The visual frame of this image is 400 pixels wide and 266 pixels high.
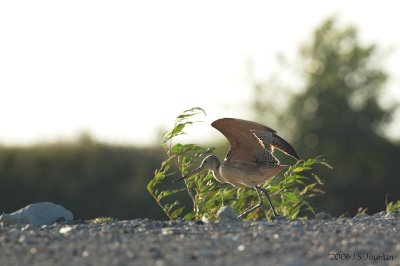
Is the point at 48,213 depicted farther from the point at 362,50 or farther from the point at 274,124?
the point at 362,50

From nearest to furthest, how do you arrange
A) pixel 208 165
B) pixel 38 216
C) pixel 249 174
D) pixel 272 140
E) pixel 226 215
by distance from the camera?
pixel 226 215, pixel 38 216, pixel 272 140, pixel 249 174, pixel 208 165

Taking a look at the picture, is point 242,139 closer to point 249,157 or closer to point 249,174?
point 249,157

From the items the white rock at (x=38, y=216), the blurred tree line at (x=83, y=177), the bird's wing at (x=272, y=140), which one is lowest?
the blurred tree line at (x=83, y=177)

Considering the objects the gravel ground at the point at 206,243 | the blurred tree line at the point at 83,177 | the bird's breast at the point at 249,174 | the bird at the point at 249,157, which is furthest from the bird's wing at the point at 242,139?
the blurred tree line at the point at 83,177

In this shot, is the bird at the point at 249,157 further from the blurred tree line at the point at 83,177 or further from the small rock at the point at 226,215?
the blurred tree line at the point at 83,177

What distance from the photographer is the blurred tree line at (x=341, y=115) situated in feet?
101

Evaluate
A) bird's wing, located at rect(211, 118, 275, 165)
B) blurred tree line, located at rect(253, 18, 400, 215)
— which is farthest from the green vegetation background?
bird's wing, located at rect(211, 118, 275, 165)

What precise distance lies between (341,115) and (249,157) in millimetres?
19467

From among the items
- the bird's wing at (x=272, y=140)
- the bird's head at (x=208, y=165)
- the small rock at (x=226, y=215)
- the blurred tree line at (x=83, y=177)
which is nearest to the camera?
the small rock at (x=226, y=215)

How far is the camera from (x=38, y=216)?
11594mm

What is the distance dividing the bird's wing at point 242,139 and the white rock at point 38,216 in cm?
237

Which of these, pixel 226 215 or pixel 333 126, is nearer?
pixel 226 215

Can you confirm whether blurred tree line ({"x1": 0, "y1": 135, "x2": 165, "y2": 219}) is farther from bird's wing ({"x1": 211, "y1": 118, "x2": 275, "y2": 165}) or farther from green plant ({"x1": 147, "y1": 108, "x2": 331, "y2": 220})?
bird's wing ({"x1": 211, "y1": 118, "x2": 275, "y2": 165})

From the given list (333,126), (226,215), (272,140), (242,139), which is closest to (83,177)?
→ (333,126)
